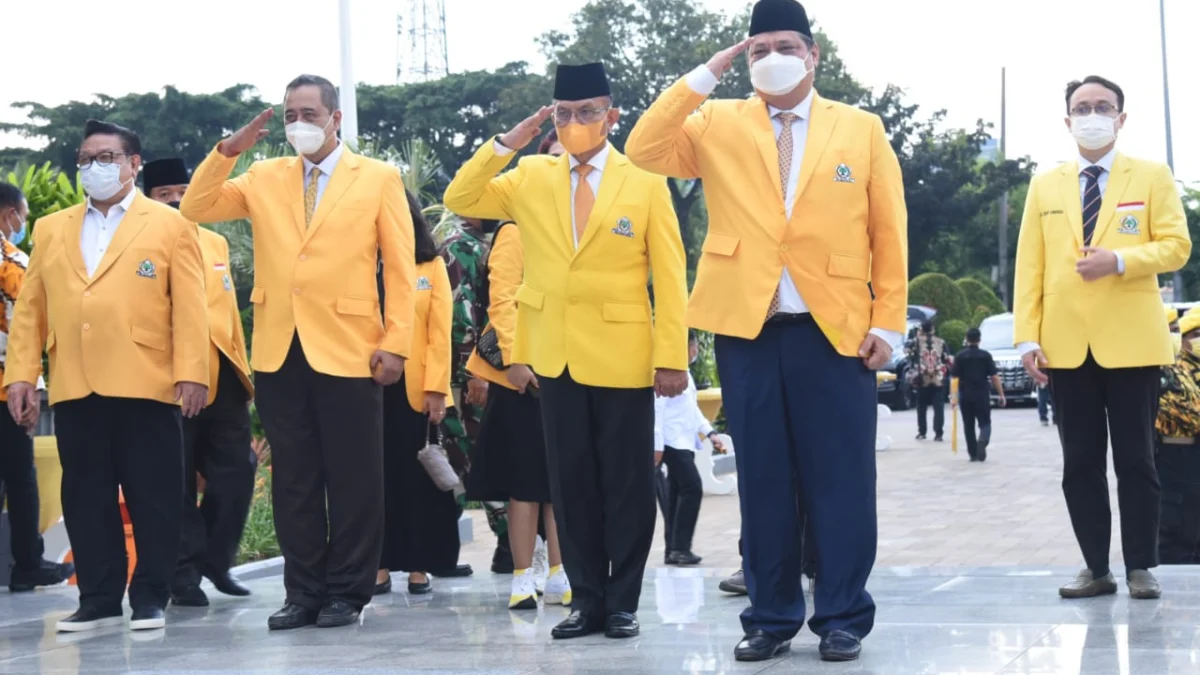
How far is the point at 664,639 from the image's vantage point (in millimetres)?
6035

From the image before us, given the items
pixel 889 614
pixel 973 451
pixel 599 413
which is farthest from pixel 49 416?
pixel 973 451

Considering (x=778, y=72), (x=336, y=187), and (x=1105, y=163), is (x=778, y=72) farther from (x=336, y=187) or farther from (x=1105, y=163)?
(x=1105, y=163)

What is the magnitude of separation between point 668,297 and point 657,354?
0.74 feet

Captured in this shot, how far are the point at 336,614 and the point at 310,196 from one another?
174 centimetres

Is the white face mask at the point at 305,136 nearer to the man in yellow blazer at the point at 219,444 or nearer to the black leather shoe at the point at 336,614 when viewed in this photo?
the man in yellow blazer at the point at 219,444

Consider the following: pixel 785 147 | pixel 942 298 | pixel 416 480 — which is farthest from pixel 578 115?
pixel 942 298

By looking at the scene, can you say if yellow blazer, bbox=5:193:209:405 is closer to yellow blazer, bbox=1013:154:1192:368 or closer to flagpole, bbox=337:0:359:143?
yellow blazer, bbox=1013:154:1192:368

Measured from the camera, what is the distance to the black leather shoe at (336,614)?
6645 millimetres

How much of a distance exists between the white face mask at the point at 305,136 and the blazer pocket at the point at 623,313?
1428 mm

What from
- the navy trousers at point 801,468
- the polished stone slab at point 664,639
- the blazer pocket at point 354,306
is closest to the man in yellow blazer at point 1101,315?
the polished stone slab at point 664,639

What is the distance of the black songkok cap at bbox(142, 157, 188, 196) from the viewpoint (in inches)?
321

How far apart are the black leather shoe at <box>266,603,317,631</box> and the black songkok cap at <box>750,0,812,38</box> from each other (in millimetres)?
2996

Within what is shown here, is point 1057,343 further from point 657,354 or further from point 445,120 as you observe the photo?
point 445,120

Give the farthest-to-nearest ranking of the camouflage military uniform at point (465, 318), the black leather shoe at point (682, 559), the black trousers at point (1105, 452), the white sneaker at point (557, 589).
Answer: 1. the black leather shoe at point (682, 559)
2. the camouflage military uniform at point (465, 318)
3. the white sneaker at point (557, 589)
4. the black trousers at point (1105, 452)
